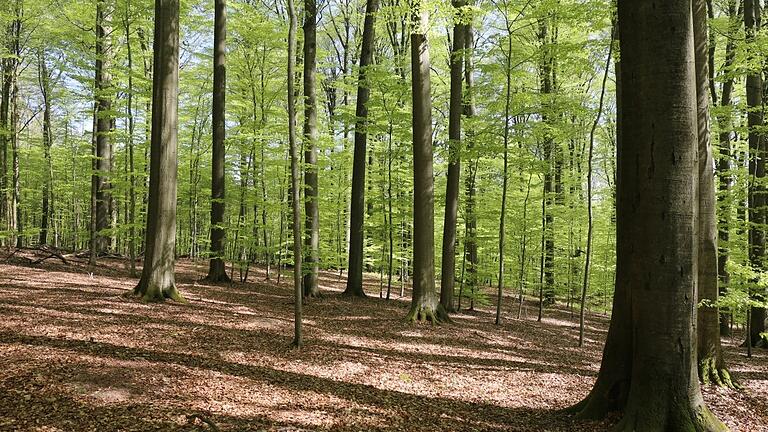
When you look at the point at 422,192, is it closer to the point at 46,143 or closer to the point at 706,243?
the point at 706,243

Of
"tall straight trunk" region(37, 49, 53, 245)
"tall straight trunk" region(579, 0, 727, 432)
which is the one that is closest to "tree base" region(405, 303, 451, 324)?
"tall straight trunk" region(579, 0, 727, 432)

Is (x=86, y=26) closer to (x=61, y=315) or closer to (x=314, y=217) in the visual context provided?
(x=314, y=217)

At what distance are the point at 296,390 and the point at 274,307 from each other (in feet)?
19.4

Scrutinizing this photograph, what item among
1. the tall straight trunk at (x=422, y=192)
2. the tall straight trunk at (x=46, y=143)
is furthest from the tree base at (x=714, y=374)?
the tall straight trunk at (x=46, y=143)

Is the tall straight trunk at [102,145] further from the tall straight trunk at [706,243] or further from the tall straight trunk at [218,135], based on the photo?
the tall straight trunk at [706,243]

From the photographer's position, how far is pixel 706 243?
6.34 metres

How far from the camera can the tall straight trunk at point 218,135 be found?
13.7 m

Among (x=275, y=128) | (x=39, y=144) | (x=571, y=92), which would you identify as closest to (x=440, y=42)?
(x=571, y=92)

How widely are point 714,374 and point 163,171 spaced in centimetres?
1042

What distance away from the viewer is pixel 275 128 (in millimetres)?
12742

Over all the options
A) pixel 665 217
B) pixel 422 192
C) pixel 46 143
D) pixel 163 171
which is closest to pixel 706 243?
pixel 665 217

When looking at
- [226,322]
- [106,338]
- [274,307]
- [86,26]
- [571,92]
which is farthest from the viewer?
[571,92]

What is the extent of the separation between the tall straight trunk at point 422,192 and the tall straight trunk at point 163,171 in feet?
17.4

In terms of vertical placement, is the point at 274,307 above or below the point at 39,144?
below
